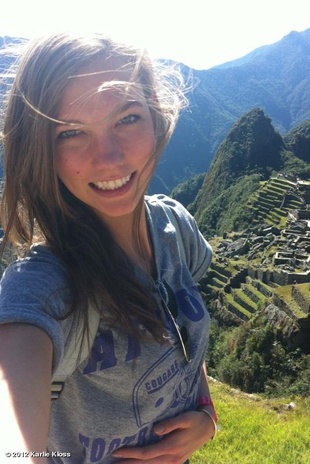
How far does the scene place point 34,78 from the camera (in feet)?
3.25

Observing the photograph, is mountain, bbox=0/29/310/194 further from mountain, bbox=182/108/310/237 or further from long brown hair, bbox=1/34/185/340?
long brown hair, bbox=1/34/185/340

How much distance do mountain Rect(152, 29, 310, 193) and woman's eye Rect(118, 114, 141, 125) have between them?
6981 cm

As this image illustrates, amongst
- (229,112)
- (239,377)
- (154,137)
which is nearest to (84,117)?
(154,137)

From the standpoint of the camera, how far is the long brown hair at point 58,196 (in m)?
0.98

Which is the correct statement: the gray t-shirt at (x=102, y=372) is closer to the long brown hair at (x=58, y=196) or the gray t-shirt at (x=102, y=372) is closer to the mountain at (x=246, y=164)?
the long brown hair at (x=58, y=196)

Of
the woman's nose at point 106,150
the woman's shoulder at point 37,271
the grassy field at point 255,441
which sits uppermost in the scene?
the woman's nose at point 106,150

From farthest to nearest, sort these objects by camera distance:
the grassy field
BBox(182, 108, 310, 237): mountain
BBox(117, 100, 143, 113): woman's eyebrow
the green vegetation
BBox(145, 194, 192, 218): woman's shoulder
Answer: BBox(182, 108, 310, 237): mountain, the green vegetation, the grassy field, BBox(145, 194, 192, 218): woman's shoulder, BBox(117, 100, 143, 113): woman's eyebrow

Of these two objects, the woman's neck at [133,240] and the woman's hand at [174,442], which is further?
the woman's neck at [133,240]

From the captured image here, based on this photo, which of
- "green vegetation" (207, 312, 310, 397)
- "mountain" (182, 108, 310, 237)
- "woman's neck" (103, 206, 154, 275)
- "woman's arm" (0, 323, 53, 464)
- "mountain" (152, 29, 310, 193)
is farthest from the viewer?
"mountain" (152, 29, 310, 193)

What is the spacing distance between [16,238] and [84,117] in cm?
35

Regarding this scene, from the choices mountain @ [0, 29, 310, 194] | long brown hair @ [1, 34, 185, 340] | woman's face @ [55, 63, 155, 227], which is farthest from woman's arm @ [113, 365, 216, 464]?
mountain @ [0, 29, 310, 194]

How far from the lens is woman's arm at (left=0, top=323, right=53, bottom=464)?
Answer: 737 millimetres

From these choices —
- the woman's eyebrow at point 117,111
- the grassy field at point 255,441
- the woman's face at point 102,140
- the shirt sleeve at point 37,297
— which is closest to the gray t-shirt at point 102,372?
the shirt sleeve at point 37,297

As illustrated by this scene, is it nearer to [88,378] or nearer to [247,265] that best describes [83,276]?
[88,378]
